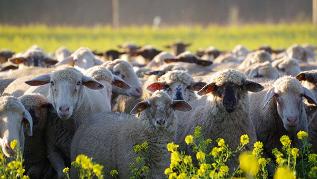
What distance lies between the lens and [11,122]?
6574mm

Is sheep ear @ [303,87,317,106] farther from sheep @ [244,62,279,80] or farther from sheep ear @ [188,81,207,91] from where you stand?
sheep @ [244,62,279,80]

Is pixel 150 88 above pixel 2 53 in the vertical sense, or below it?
above

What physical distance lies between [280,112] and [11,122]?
8.49 feet

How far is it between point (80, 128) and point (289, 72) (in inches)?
189

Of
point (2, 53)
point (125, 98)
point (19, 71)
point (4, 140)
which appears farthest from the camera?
point (2, 53)

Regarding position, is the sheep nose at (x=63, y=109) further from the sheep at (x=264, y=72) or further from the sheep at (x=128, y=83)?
the sheep at (x=264, y=72)

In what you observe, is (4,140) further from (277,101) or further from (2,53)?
(2,53)

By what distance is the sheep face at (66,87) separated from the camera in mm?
7457

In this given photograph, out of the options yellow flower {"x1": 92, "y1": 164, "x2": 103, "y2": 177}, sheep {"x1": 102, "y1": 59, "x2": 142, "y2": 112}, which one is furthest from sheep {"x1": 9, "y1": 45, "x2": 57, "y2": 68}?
yellow flower {"x1": 92, "y1": 164, "x2": 103, "y2": 177}

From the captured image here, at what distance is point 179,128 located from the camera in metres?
7.64

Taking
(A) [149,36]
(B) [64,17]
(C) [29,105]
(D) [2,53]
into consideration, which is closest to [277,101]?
(C) [29,105]

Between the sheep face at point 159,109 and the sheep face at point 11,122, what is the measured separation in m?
0.96

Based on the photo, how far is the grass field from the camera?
28344 mm

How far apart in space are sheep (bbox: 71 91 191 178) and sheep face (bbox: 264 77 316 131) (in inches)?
41.6
